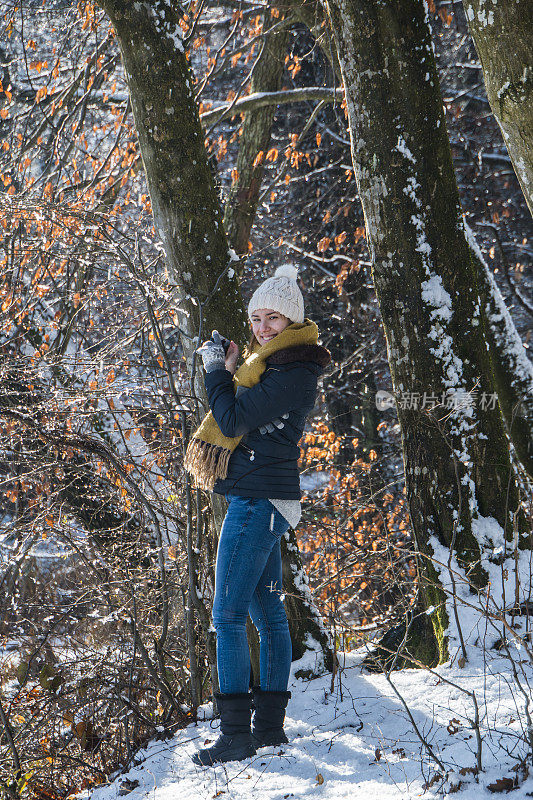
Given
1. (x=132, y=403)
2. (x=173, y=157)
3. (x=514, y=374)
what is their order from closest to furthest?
(x=173, y=157) → (x=514, y=374) → (x=132, y=403)

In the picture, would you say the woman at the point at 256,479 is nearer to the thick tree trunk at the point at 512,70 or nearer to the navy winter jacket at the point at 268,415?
the navy winter jacket at the point at 268,415

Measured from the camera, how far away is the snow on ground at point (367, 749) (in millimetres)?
2236

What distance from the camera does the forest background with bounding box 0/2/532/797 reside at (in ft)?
11.7

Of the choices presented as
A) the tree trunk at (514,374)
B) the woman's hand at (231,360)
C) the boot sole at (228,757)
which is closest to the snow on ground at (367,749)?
the boot sole at (228,757)

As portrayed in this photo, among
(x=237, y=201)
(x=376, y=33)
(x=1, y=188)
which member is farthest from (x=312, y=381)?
(x=1, y=188)

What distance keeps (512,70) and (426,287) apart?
1062mm

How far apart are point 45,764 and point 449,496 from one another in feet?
7.77

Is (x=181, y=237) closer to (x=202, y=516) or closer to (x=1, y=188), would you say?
(x=202, y=516)

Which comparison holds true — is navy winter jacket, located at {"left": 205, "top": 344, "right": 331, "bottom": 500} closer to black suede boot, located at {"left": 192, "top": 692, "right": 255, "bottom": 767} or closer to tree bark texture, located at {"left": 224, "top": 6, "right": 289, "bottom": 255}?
black suede boot, located at {"left": 192, "top": 692, "right": 255, "bottom": 767}

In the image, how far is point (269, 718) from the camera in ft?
9.29

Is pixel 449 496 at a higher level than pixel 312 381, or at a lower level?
lower

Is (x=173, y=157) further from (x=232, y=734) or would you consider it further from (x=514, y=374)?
(x=514, y=374)

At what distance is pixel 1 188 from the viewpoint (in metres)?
6.16

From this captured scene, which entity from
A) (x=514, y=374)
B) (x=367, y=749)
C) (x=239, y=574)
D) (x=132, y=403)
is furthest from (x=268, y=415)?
(x=132, y=403)
